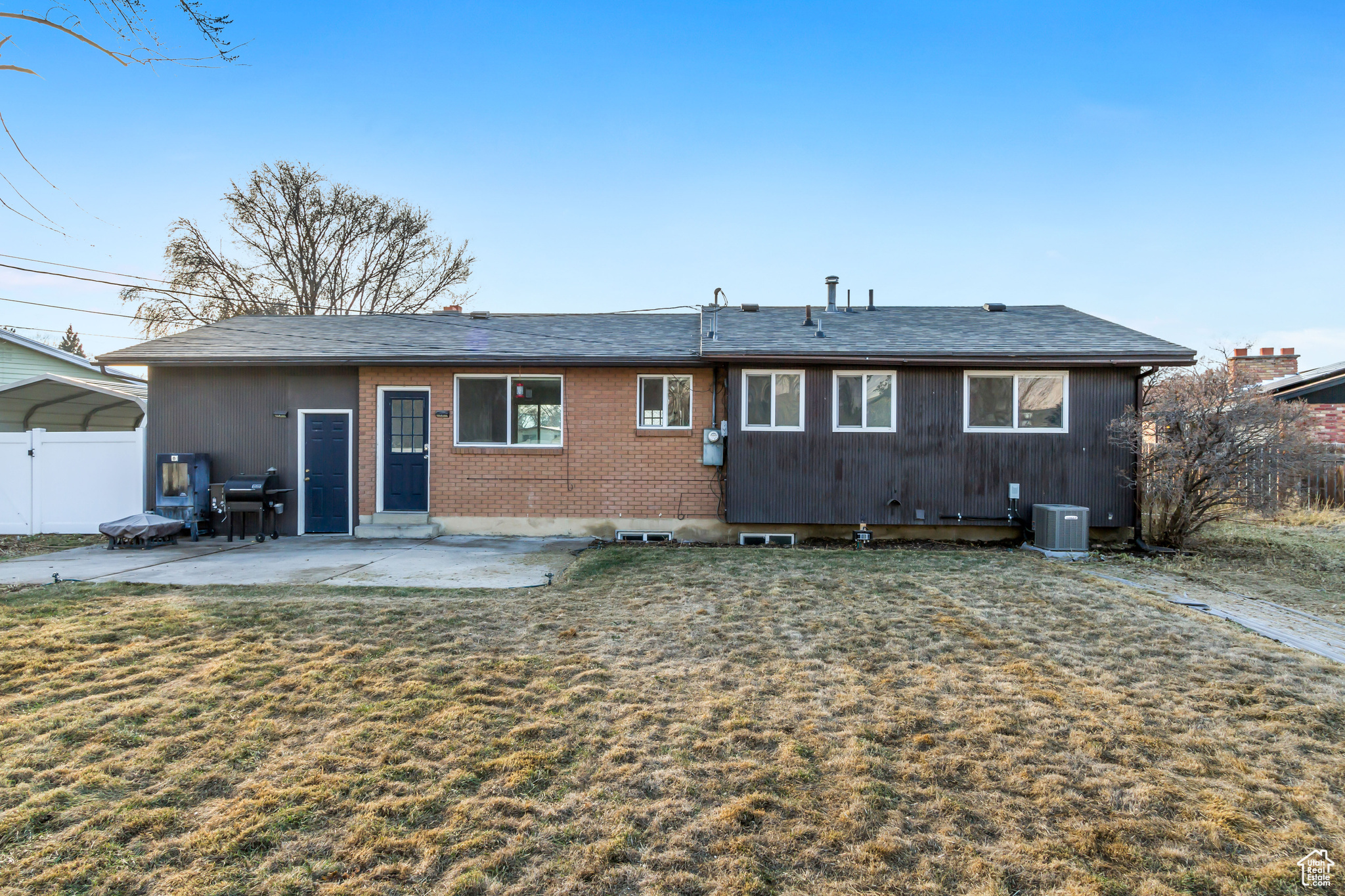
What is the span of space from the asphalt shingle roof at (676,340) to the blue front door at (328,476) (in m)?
1.11

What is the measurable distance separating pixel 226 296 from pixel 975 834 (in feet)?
Result: 88.7

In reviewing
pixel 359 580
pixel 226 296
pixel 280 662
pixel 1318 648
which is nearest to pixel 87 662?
pixel 280 662

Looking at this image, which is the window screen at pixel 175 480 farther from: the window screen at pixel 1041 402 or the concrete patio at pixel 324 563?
the window screen at pixel 1041 402

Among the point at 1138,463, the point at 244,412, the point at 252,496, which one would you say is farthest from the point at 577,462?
the point at 1138,463

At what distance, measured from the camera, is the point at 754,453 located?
939 centimetres

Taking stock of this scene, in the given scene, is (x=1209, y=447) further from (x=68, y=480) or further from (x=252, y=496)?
(x=68, y=480)

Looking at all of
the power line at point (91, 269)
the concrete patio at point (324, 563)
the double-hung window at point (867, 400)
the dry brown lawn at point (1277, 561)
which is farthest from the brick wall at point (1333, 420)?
the power line at point (91, 269)

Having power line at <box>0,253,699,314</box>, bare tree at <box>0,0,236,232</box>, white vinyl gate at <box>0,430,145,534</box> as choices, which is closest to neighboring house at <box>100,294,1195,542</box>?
white vinyl gate at <box>0,430,145,534</box>

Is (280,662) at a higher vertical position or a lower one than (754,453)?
lower

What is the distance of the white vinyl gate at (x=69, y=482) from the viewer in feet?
A: 32.9

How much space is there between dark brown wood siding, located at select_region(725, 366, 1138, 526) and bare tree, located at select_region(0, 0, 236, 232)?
696 centimetres

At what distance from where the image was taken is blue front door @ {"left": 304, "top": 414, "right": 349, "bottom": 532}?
993 centimetres

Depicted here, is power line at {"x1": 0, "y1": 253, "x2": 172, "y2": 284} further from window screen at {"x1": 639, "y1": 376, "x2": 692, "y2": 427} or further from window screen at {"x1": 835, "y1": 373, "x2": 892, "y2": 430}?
window screen at {"x1": 835, "y1": 373, "x2": 892, "y2": 430}

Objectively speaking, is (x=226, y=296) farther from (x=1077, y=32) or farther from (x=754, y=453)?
(x=1077, y=32)
